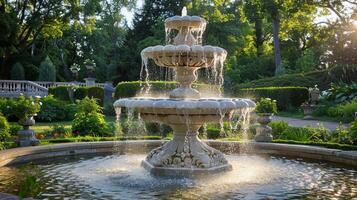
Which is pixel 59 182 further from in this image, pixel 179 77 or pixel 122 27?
pixel 122 27

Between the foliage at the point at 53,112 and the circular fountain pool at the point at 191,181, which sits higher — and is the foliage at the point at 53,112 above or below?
above

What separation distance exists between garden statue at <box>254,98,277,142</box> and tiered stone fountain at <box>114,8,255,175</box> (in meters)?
3.77

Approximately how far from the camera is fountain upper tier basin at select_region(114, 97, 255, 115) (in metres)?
8.15

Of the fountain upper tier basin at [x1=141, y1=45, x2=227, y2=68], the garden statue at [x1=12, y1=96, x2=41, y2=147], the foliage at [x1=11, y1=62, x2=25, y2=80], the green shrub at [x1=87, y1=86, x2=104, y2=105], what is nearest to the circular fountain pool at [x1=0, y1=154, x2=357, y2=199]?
the garden statue at [x1=12, y1=96, x2=41, y2=147]

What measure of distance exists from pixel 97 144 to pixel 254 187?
5.46 meters

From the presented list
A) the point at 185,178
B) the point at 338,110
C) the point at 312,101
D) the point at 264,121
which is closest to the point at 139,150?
the point at 264,121

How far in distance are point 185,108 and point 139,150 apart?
4409mm

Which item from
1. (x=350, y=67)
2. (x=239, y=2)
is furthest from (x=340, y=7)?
(x=239, y=2)

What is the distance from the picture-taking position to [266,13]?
1592 inches

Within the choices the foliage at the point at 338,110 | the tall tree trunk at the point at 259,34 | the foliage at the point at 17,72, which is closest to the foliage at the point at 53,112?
the foliage at the point at 338,110

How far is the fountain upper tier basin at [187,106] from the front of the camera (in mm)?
8148

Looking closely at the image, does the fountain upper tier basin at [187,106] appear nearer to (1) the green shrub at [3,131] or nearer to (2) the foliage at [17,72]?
(1) the green shrub at [3,131]

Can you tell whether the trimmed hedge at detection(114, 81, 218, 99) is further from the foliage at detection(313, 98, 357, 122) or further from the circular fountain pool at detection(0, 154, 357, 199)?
the circular fountain pool at detection(0, 154, 357, 199)

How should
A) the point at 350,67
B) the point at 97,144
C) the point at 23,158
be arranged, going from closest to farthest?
the point at 23,158
the point at 97,144
the point at 350,67
